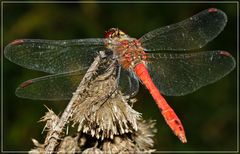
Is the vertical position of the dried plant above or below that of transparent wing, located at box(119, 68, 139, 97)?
below

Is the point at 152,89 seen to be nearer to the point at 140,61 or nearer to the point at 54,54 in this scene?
the point at 140,61

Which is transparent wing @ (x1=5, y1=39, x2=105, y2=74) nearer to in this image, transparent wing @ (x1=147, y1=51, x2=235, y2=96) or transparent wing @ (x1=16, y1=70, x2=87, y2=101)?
transparent wing @ (x1=16, y1=70, x2=87, y2=101)

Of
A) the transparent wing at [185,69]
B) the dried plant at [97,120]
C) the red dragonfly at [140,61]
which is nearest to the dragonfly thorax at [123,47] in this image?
the red dragonfly at [140,61]

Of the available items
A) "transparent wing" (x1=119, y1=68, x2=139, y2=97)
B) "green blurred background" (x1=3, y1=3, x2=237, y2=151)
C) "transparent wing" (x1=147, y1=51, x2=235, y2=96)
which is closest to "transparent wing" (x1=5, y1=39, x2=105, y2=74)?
"transparent wing" (x1=119, y1=68, x2=139, y2=97)

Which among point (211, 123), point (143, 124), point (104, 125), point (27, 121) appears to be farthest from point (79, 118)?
point (211, 123)

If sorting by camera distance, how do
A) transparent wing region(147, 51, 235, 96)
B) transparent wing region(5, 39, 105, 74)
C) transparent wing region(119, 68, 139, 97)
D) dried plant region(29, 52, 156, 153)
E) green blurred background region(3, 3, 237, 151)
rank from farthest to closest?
green blurred background region(3, 3, 237, 151) → transparent wing region(147, 51, 235, 96) → transparent wing region(5, 39, 105, 74) → transparent wing region(119, 68, 139, 97) → dried plant region(29, 52, 156, 153)

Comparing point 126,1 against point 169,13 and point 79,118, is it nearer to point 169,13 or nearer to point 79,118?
point 169,13

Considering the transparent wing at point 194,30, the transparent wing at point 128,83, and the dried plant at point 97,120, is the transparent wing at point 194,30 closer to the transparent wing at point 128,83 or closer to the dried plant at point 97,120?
the transparent wing at point 128,83
